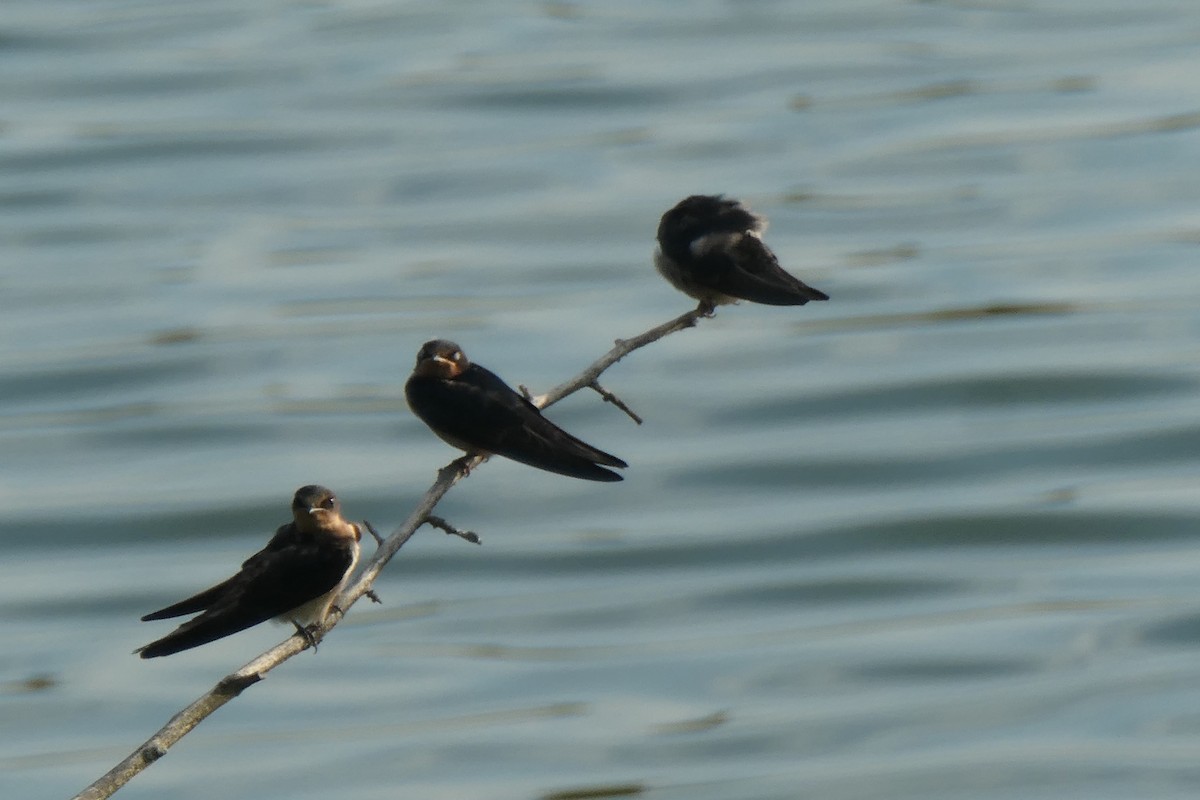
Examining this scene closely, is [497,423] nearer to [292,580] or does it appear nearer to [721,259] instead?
[292,580]

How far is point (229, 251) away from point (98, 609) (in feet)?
20.7

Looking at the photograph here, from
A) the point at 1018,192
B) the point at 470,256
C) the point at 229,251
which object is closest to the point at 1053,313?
the point at 1018,192

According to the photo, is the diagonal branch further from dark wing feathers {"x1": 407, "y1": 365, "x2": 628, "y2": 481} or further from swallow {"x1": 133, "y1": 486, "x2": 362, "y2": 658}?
dark wing feathers {"x1": 407, "y1": 365, "x2": 628, "y2": 481}

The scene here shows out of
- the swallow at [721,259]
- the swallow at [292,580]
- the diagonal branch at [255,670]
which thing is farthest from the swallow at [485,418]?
the swallow at [721,259]

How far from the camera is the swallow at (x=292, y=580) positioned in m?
6.41

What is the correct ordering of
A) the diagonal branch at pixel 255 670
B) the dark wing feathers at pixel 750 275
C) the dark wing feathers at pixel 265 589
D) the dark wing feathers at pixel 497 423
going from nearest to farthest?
the diagonal branch at pixel 255 670
the dark wing feathers at pixel 265 589
the dark wing feathers at pixel 497 423
the dark wing feathers at pixel 750 275

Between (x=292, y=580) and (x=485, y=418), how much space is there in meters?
0.97

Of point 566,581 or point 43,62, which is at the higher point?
point 43,62

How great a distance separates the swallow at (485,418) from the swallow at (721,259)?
115 cm

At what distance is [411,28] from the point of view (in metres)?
28.2

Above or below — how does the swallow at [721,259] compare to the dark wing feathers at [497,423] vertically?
above

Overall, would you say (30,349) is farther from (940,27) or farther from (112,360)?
(940,27)

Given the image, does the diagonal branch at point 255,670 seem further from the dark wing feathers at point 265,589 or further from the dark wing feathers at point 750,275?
the dark wing feathers at point 750,275

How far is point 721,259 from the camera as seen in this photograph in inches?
348
